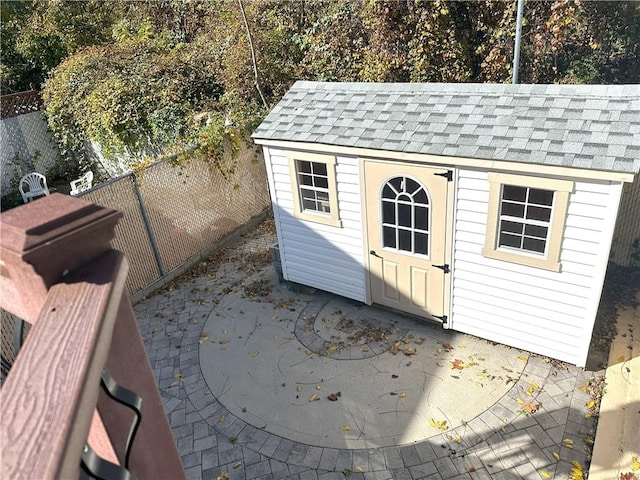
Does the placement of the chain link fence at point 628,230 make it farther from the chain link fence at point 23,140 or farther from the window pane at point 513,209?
the chain link fence at point 23,140

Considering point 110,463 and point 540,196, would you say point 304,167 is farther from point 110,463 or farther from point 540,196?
point 110,463

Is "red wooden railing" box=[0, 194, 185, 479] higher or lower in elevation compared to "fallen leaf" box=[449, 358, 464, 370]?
higher

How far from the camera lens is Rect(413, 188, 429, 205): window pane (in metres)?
5.59

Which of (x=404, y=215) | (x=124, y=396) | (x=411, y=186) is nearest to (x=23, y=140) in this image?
(x=404, y=215)

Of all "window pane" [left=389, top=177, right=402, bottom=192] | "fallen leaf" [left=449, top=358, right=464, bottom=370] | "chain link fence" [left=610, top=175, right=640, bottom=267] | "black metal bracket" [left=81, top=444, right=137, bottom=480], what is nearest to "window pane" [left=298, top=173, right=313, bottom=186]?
"window pane" [left=389, top=177, right=402, bottom=192]

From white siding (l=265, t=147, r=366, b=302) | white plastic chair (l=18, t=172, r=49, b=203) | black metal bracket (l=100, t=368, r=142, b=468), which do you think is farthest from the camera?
white plastic chair (l=18, t=172, r=49, b=203)

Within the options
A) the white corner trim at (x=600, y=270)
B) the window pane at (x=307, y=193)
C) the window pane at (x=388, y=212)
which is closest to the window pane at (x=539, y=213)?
the white corner trim at (x=600, y=270)

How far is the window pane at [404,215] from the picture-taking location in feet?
19.1

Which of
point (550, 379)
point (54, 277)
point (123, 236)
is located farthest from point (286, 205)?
point (54, 277)

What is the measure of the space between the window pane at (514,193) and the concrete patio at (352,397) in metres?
2.19

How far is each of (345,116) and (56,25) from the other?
13.2 m

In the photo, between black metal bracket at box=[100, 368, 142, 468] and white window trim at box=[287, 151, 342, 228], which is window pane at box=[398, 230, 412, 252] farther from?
black metal bracket at box=[100, 368, 142, 468]

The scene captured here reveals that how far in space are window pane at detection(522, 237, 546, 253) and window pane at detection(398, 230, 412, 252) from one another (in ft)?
4.81

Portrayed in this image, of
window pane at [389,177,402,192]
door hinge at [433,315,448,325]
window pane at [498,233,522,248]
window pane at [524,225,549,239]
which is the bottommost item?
door hinge at [433,315,448,325]
